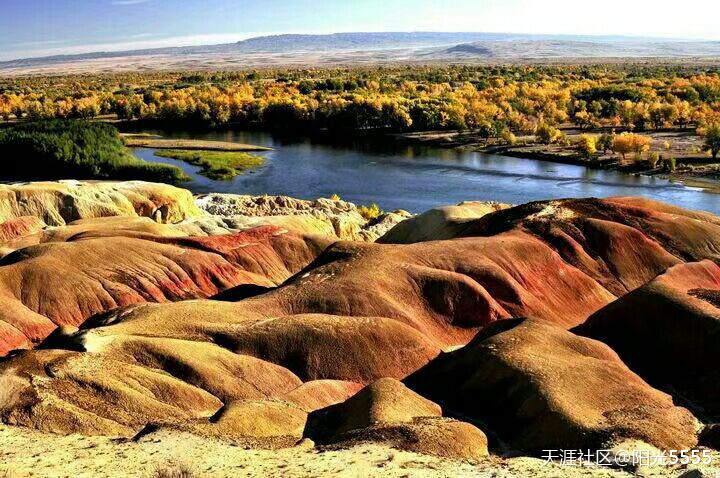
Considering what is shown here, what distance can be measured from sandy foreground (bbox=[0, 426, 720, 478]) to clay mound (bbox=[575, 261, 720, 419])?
26.1 feet

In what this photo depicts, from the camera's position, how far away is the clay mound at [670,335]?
1192 inches

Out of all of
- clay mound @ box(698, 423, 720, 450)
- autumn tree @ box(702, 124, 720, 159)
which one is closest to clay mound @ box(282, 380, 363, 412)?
clay mound @ box(698, 423, 720, 450)

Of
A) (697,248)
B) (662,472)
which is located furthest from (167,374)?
(697,248)

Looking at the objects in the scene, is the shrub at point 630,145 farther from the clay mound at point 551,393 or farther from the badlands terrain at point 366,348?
the clay mound at point 551,393

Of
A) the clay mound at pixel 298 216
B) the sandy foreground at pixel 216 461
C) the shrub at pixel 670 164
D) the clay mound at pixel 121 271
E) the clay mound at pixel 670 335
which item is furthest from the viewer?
the shrub at pixel 670 164

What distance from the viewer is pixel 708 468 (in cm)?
2050

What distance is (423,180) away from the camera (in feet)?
313

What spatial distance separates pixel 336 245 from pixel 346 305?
6781 millimetres

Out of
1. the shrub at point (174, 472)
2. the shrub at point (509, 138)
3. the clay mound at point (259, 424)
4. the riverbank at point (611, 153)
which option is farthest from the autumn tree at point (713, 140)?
the shrub at point (174, 472)

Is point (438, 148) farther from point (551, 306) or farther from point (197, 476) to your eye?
point (197, 476)

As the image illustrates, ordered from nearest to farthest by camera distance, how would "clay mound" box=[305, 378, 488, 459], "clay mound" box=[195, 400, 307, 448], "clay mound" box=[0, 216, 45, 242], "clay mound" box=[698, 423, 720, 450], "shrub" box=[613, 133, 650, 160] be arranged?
1. "clay mound" box=[305, 378, 488, 459]
2. "clay mound" box=[195, 400, 307, 448]
3. "clay mound" box=[698, 423, 720, 450]
4. "clay mound" box=[0, 216, 45, 242]
5. "shrub" box=[613, 133, 650, 160]

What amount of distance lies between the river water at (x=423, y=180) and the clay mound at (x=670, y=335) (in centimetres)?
4656

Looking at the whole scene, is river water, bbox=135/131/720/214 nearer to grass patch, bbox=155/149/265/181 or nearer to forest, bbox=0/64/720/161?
grass patch, bbox=155/149/265/181

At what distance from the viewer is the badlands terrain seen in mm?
22844
